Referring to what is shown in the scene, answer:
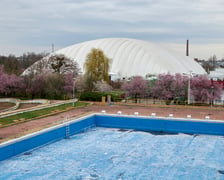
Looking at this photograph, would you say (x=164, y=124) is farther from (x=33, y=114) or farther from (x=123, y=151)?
(x=33, y=114)

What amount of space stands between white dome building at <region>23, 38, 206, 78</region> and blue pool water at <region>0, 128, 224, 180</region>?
101 ft

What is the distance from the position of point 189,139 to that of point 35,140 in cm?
737

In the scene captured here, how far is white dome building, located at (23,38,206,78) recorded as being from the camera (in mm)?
45750

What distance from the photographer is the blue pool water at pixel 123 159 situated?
9.88 m

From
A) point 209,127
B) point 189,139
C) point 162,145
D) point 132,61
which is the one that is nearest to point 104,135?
point 162,145

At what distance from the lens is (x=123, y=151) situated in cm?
1245

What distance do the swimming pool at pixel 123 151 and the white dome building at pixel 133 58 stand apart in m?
Answer: 28.3

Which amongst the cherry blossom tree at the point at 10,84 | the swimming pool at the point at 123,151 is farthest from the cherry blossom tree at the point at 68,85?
the swimming pool at the point at 123,151

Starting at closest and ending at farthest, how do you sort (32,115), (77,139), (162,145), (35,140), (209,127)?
(35,140), (162,145), (77,139), (209,127), (32,115)

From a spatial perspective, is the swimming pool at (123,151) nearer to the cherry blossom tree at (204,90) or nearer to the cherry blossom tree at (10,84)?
the cherry blossom tree at (204,90)

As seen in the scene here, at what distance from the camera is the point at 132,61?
4738 cm

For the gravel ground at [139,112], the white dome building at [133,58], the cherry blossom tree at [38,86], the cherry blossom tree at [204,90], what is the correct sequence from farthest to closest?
the white dome building at [133,58] < the cherry blossom tree at [38,86] < the cherry blossom tree at [204,90] < the gravel ground at [139,112]

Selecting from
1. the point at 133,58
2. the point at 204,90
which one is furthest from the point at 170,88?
the point at 133,58

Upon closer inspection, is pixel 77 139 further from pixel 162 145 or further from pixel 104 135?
pixel 162 145
